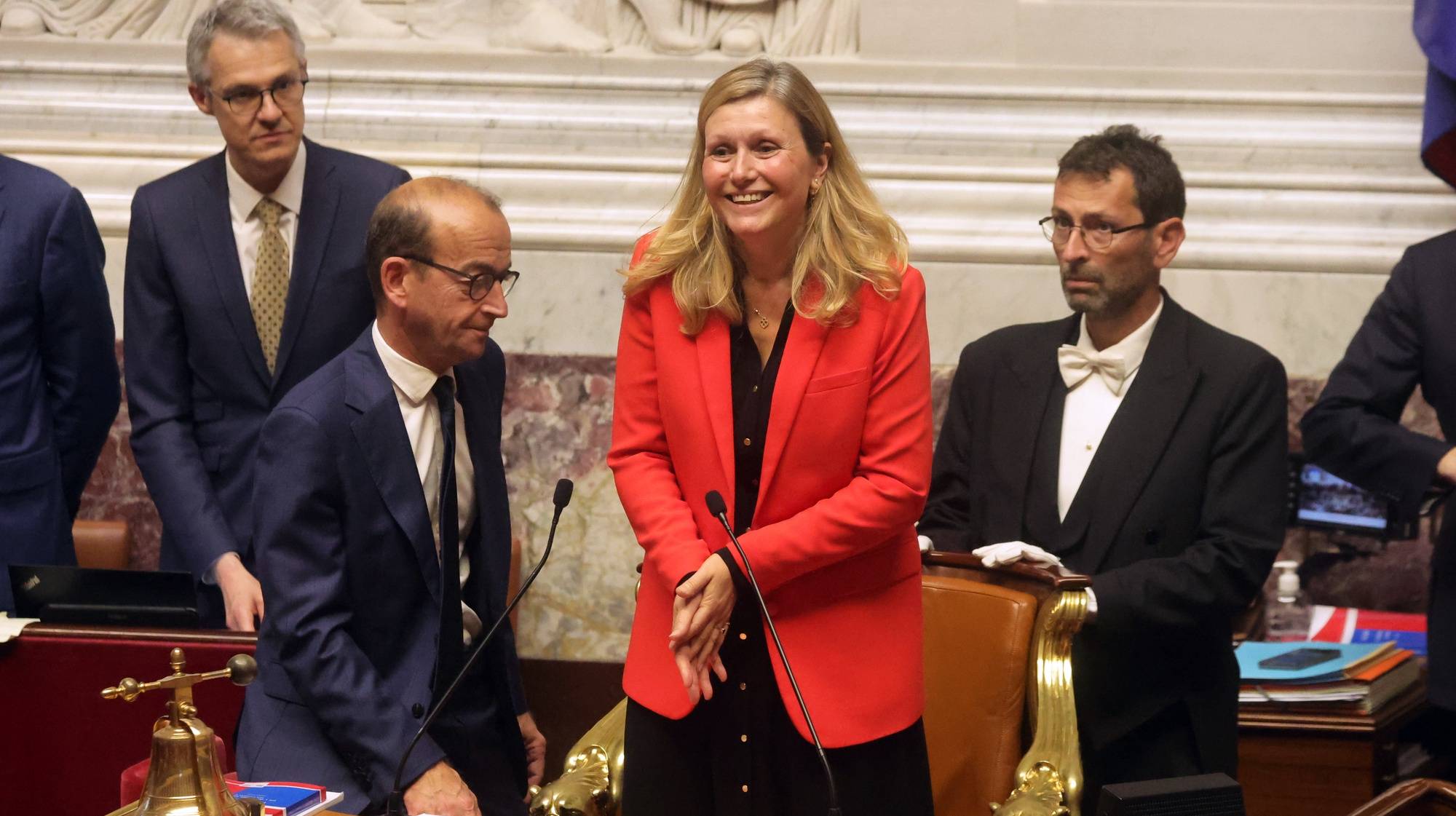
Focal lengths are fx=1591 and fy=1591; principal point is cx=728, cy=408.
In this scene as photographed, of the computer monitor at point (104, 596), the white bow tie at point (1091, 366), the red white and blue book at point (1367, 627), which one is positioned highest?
the white bow tie at point (1091, 366)

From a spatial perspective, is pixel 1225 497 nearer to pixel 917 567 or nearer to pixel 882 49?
pixel 917 567

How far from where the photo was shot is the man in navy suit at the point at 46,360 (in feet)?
11.2

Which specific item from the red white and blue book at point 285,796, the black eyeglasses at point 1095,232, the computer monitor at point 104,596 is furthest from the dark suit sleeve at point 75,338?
the black eyeglasses at point 1095,232

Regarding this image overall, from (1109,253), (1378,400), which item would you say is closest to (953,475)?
(1109,253)

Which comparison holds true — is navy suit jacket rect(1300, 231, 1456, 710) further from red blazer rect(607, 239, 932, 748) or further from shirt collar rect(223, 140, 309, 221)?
shirt collar rect(223, 140, 309, 221)

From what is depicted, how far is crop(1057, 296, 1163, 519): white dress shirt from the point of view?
10.5 feet

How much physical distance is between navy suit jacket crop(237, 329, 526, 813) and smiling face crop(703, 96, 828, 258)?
674 millimetres

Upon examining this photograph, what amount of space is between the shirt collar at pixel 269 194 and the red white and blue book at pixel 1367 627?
2706 millimetres

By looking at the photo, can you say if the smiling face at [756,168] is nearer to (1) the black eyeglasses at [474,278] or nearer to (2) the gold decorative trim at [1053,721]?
(1) the black eyeglasses at [474,278]

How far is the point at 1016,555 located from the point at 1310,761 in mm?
1173

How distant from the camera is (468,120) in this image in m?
4.45

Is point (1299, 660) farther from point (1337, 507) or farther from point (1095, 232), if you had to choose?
point (1095, 232)

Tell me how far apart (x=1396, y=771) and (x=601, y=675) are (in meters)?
2.01

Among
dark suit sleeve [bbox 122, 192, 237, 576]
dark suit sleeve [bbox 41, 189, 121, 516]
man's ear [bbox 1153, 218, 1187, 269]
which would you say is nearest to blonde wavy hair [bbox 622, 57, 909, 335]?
man's ear [bbox 1153, 218, 1187, 269]
